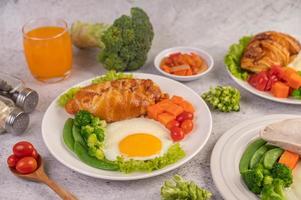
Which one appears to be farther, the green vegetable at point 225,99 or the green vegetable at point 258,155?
the green vegetable at point 225,99

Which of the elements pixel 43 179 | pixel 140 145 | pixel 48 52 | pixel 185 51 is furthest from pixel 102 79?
pixel 43 179

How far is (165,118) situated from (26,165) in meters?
0.93

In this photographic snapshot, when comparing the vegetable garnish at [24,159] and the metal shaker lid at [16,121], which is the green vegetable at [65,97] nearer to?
the metal shaker lid at [16,121]

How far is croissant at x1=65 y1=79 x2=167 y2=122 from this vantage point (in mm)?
3244

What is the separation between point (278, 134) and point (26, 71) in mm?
2199

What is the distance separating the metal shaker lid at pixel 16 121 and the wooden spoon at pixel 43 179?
353 mm

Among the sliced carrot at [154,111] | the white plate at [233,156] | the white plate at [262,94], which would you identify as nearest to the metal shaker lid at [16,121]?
the sliced carrot at [154,111]

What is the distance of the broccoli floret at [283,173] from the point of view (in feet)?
8.61

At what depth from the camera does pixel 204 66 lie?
4.02 meters

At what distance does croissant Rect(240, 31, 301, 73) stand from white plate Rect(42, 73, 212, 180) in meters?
0.62

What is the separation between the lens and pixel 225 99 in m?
3.46

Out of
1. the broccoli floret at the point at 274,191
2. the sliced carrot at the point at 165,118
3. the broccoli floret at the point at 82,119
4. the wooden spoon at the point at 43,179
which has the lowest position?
the wooden spoon at the point at 43,179

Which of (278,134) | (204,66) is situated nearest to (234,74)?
(204,66)

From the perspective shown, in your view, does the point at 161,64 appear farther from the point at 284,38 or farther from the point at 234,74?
the point at 284,38
